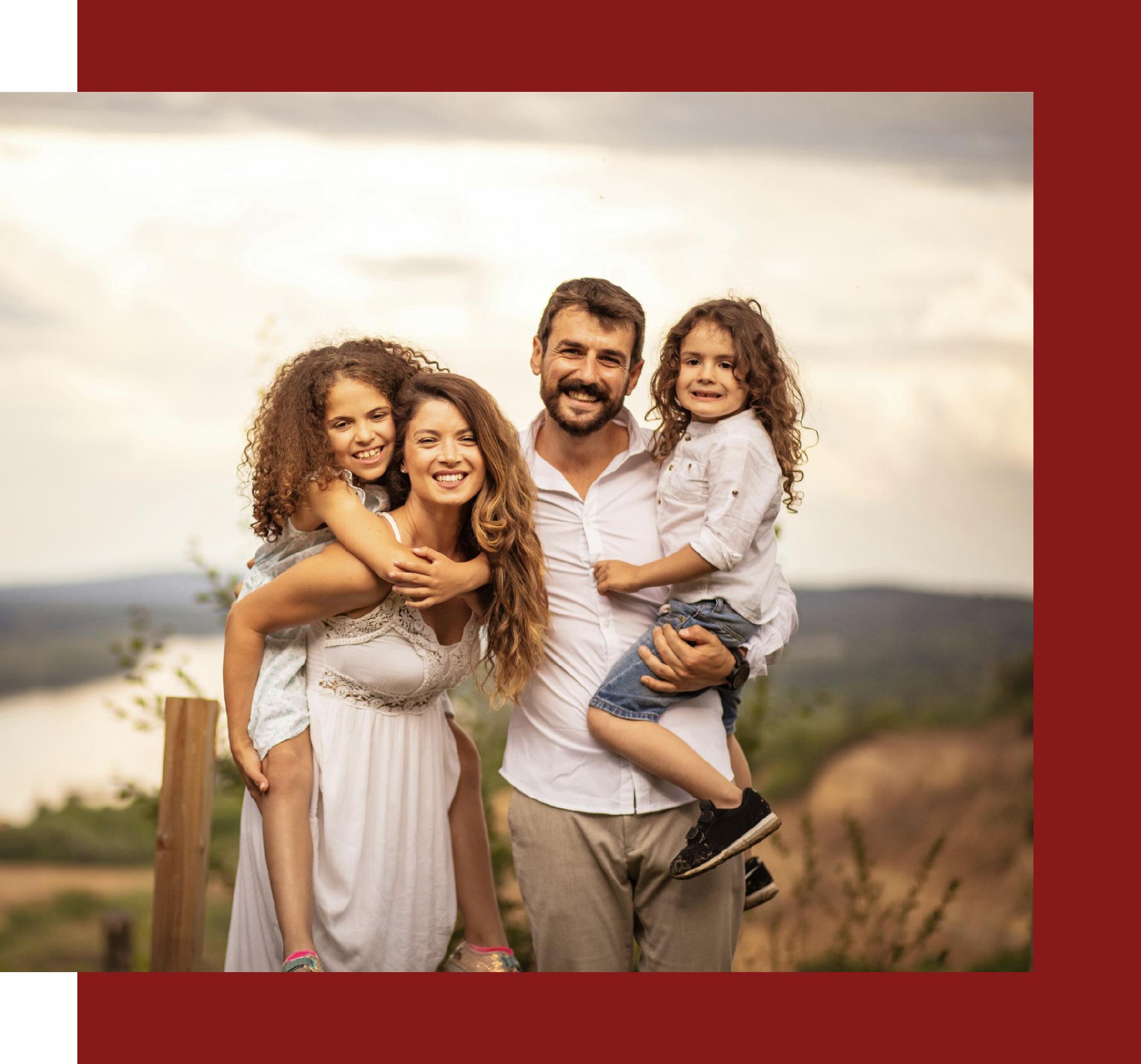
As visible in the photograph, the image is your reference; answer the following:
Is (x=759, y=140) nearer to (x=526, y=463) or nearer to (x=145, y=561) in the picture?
(x=526, y=463)

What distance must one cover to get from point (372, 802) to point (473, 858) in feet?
1.18

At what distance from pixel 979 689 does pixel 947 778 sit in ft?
1.08

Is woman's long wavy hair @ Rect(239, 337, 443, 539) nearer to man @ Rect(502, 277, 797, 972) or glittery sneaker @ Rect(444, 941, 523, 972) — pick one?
man @ Rect(502, 277, 797, 972)

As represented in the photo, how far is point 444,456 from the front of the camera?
8.06 feet

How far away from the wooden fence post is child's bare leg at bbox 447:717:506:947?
857mm

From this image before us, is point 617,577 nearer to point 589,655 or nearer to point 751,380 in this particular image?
point 589,655

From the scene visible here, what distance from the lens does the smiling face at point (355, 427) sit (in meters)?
2.58

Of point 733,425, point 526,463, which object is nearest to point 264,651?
point 526,463

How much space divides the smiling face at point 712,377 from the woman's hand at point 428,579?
2.36ft

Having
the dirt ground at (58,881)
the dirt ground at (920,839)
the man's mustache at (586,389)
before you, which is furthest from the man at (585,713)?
the dirt ground at (58,881)

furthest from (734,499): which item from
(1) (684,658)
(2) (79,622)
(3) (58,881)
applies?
(3) (58,881)

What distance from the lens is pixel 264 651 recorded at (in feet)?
8.61

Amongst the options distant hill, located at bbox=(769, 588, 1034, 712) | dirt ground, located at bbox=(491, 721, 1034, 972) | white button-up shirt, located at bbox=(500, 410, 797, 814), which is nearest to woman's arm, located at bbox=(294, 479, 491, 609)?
white button-up shirt, located at bbox=(500, 410, 797, 814)

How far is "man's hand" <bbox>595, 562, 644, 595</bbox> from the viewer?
2639 mm
